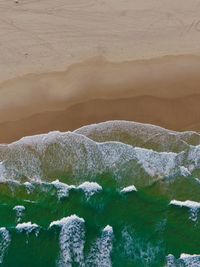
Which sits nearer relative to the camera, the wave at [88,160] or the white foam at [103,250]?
the white foam at [103,250]

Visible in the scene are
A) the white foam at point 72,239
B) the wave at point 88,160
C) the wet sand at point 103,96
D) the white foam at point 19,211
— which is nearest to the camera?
the white foam at point 72,239

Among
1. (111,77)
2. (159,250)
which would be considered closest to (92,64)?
(111,77)

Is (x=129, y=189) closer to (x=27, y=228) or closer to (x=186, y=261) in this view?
(x=186, y=261)

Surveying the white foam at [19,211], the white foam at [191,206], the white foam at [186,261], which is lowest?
the white foam at [186,261]

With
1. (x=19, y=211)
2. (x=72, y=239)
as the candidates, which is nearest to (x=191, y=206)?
(x=72, y=239)

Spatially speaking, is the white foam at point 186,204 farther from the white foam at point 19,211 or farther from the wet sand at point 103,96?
the white foam at point 19,211

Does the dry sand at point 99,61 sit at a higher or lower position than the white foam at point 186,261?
higher

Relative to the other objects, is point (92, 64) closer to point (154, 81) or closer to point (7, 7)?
point (154, 81)

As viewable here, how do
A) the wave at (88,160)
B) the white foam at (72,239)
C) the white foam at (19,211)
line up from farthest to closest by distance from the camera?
the wave at (88,160) < the white foam at (19,211) < the white foam at (72,239)

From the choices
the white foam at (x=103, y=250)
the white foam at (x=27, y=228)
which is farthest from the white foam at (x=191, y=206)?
the white foam at (x=27, y=228)
